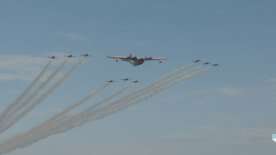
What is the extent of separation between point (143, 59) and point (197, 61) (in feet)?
188

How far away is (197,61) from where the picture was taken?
4737 inches

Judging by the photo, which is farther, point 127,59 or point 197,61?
point 127,59

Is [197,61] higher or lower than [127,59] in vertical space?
lower

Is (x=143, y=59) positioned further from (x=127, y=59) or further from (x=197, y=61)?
(x=197, y=61)

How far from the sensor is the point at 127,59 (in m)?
178

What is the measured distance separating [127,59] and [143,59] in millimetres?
6097

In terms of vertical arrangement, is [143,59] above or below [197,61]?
above

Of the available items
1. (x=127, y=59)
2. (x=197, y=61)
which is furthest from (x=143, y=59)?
(x=197, y=61)

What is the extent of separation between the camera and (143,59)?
176250 mm

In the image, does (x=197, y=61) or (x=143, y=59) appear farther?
(x=143, y=59)
